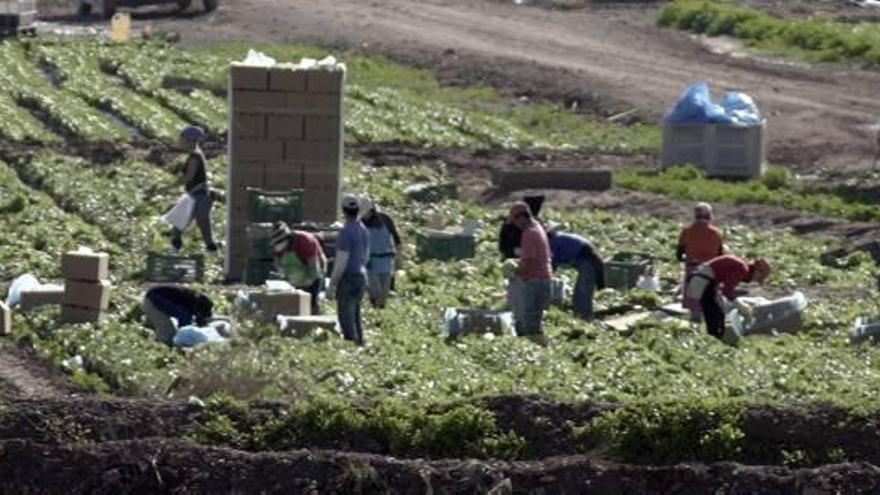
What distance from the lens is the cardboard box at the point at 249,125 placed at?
3117 centimetres

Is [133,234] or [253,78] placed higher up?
[253,78]

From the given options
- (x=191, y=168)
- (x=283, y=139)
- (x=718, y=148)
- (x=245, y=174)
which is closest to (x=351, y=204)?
Answer: (x=283, y=139)

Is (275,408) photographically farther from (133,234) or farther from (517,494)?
(133,234)

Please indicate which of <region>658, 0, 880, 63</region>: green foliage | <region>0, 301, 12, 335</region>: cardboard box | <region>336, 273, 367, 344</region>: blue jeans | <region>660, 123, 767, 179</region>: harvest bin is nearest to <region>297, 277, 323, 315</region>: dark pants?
<region>336, 273, 367, 344</region>: blue jeans

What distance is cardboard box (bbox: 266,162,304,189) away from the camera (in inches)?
1237

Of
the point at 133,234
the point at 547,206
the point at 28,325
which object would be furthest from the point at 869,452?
the point at 547,206

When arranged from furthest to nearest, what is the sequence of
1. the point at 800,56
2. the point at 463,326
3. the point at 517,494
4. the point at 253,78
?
the point at 800,56 → the point at 253,78 → the point at 463,326 → the point at 517,494

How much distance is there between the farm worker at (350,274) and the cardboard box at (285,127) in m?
5.68

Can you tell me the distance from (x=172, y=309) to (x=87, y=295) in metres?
1.20

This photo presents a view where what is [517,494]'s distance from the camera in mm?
18922

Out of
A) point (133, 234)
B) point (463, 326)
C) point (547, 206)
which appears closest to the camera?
point (463, 326)

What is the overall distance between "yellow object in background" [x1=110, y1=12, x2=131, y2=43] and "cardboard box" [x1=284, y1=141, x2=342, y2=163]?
24496 millimetres

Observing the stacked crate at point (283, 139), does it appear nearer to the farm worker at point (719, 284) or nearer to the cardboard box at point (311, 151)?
the cardboard box at point (311, 151)

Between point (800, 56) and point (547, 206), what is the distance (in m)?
18.3
